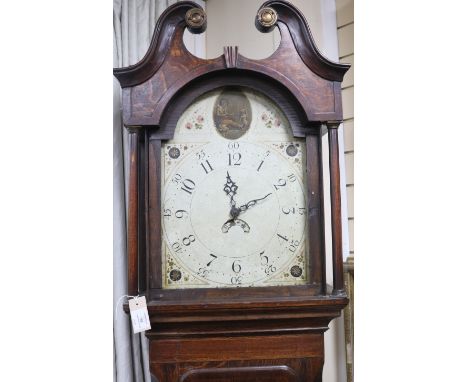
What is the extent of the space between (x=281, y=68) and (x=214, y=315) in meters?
0.59

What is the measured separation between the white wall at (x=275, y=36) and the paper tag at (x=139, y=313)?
1.86ft

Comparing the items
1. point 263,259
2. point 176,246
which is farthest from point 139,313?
point 263,259

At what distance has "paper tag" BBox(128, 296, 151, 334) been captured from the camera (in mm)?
976

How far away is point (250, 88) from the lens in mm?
1105

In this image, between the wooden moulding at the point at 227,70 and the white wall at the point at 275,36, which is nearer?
the wooden moulding at the point at 227,70

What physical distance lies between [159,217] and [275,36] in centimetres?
80

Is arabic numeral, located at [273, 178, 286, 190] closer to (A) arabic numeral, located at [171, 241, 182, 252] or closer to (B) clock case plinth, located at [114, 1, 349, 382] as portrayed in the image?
(B) clock case plinth, located at [114, 1, 349, 382]

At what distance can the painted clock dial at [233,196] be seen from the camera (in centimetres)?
107

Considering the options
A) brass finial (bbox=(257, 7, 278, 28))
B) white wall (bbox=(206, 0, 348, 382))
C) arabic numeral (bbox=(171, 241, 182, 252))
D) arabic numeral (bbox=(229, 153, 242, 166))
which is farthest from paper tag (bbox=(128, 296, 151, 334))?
brass finial (bbox=(257, 7, 278, 28))

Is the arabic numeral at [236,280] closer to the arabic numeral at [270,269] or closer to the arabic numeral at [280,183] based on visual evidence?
the arabic numeral at [270,269]

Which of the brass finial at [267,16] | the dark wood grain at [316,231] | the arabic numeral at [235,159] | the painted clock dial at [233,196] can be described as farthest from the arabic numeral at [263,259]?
Result: the brass finial at [267,16]
